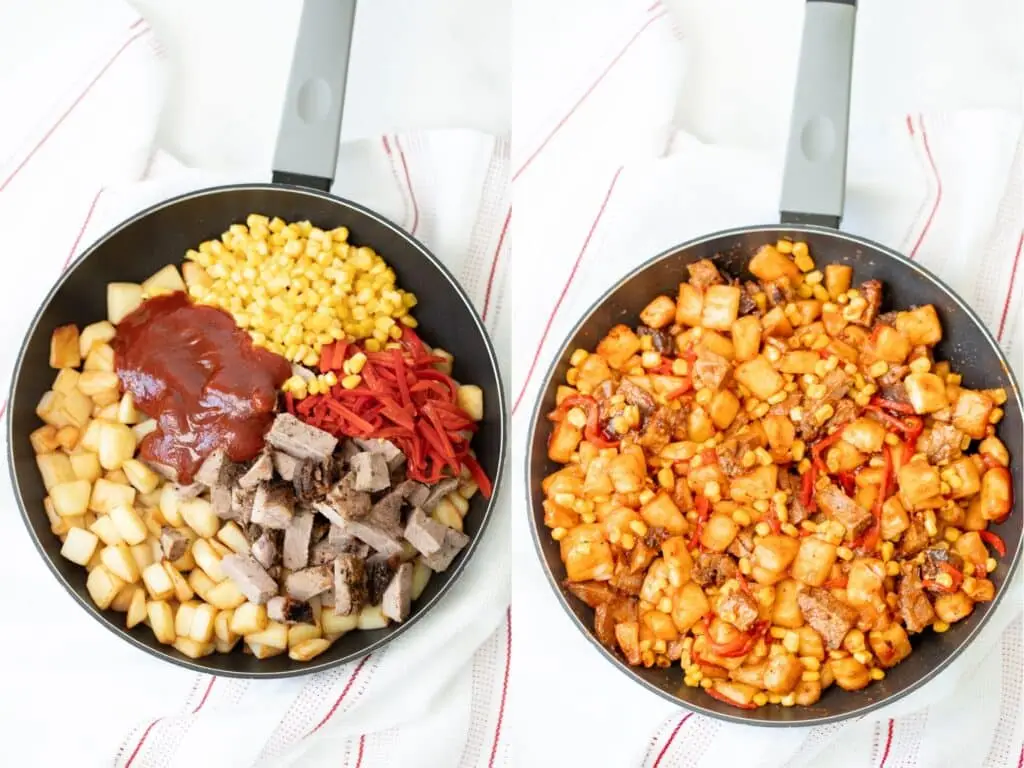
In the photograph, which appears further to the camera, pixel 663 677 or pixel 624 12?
pixel 624 12

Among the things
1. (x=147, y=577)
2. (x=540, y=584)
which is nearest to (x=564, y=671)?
(x=540, y=584)

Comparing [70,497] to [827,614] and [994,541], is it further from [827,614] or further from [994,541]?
[994,541]

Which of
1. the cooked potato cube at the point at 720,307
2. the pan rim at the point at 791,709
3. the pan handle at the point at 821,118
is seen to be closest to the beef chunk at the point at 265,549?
the pan rim at the point at 791,709

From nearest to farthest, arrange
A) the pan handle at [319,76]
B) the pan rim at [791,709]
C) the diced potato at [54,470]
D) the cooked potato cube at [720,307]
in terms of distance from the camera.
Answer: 1. the pan rim at [791,709]
2. the cooked potato cube at [720,307]
3. the pan handle at [319,76]
4. the diced potato at [54,470]

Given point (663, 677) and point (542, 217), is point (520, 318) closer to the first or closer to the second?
point (542, 217)

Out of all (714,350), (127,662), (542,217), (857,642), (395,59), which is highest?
(395,59)

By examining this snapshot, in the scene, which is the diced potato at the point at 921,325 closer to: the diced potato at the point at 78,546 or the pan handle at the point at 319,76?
the pan handle at the point at 319,76

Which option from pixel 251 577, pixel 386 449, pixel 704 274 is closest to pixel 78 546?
pixel 251 577
